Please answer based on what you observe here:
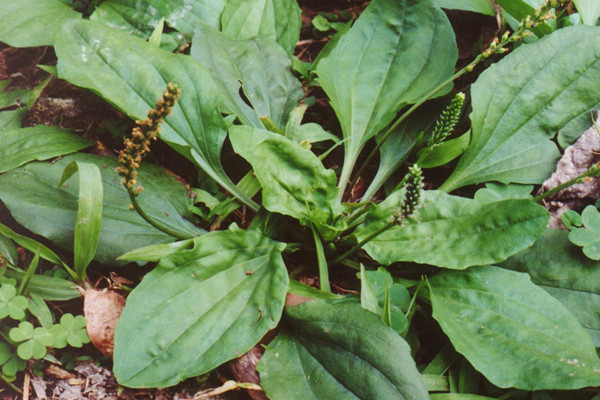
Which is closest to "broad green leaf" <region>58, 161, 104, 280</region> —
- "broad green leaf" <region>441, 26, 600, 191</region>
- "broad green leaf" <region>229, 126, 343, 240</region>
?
"broad green leaf" <region>229, 126, 343, 240</region>

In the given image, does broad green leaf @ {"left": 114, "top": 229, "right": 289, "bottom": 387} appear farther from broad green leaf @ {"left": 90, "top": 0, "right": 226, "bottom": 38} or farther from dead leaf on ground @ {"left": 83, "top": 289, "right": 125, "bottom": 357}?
broad green leaf @ {"left": 90, "top": 0, "right": 226, "bottom": 38}

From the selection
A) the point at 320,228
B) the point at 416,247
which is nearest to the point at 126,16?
the point at 320,228

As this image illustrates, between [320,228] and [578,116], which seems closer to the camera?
[320,228]

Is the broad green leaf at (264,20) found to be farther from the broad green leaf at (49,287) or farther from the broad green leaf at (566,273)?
the broad green leaf at (566,273)

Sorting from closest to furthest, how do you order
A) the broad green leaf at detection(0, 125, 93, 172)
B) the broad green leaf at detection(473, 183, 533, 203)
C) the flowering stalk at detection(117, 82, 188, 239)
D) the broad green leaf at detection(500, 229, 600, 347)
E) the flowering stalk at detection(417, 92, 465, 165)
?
the flowering stalk at detection(117, 82, 188, 239) → the flowering stalk at detection(417, 92, 465, 165) → the broad green leaf at detection(500, 229, 600, 347) → the broad green leaf at detection(0, 125, 93, 172) → the broad green leaf at detection(473, 183, 533, 203)

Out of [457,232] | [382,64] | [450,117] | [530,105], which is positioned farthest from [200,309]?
[530,105]

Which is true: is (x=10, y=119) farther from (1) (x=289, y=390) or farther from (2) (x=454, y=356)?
(2) (x=454, y=356)
